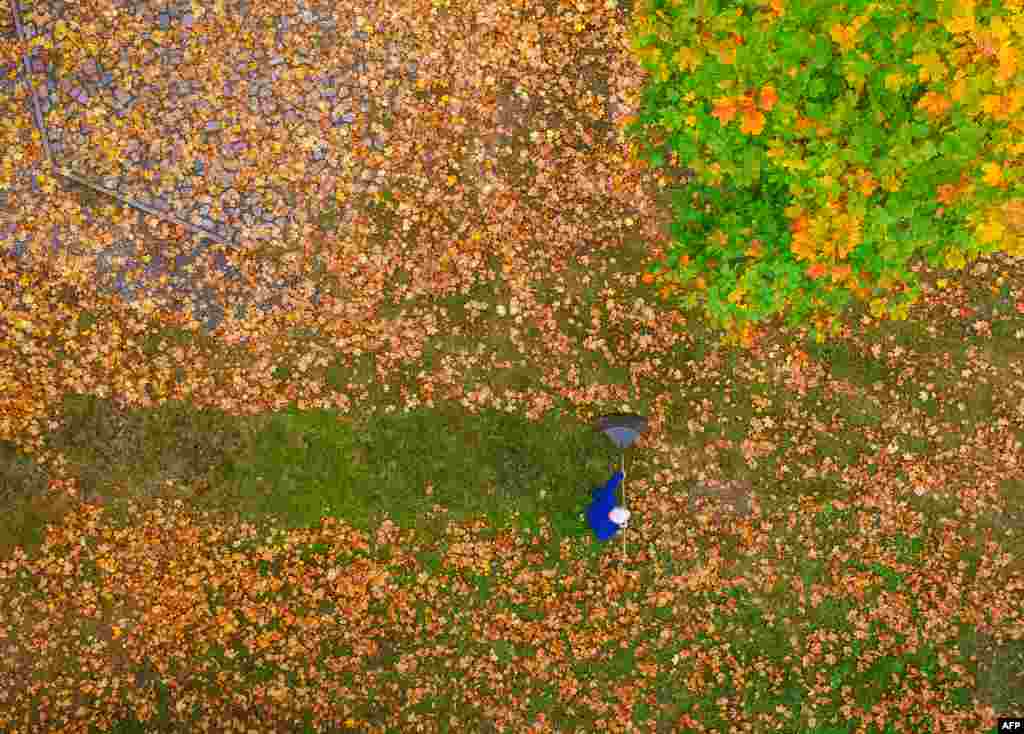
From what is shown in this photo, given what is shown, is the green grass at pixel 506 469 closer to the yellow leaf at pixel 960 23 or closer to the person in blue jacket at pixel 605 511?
the person in blue jacket at pixel 605 511

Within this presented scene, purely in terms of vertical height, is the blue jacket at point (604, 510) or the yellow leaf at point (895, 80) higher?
the yellow leaf at point (895, 80)

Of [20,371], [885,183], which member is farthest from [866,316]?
[20,371]

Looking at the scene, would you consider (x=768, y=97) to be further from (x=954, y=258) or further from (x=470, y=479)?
(x=470, y=479)

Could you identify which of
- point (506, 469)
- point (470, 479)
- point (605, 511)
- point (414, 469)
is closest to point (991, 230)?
point (605, 511)

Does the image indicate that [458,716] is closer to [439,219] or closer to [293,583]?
[293,583]

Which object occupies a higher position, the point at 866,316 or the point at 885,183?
the point at 866,316

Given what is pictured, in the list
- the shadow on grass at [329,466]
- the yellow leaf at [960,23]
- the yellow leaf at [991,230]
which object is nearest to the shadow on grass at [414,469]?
the shadow on grass at [329,466]
